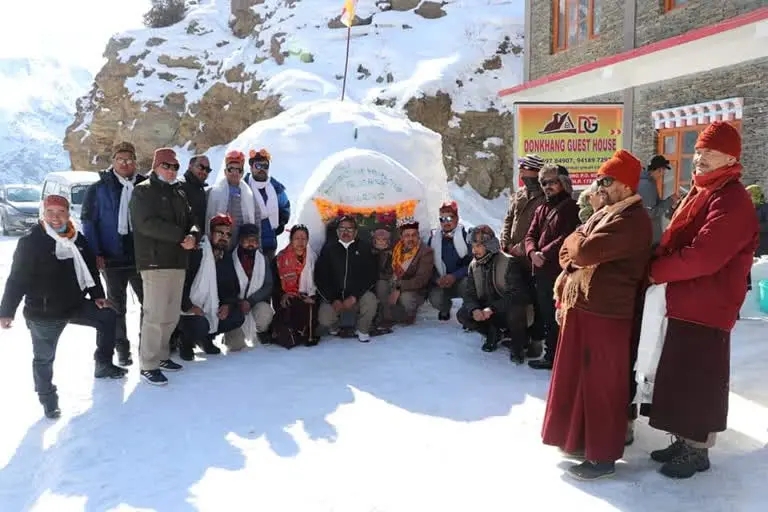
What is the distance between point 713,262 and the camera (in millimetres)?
2742

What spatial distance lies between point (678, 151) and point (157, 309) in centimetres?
837

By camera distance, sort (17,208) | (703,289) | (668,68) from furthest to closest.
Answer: (17,208), (668,68), (703,289)

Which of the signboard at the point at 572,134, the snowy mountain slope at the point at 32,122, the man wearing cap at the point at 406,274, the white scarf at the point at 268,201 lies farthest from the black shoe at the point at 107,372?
the snowy mountain slope at the point at 32,122

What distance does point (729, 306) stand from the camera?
2.85m

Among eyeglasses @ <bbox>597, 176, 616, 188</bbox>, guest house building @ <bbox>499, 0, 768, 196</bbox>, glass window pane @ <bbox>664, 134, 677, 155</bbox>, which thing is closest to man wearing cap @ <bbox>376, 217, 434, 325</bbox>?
eyeglasses @ <bbox>597, 176, 616, 188</bbox>

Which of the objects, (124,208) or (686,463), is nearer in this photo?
(686,463)

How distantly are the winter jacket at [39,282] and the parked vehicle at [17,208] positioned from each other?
39.8ft

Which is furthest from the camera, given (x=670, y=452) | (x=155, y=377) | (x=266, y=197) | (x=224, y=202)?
(x=266, y=197)

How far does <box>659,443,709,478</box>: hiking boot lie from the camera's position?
2996 millimetres

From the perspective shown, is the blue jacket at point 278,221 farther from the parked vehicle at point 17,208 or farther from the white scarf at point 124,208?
the parked vehicle at point 17,208

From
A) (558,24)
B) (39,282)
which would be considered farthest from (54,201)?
(558,24)

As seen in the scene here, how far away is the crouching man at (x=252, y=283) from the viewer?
5.20 meters

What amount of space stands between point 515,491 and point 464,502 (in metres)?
0.27

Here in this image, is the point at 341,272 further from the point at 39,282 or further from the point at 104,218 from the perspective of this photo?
the point at 39,282
